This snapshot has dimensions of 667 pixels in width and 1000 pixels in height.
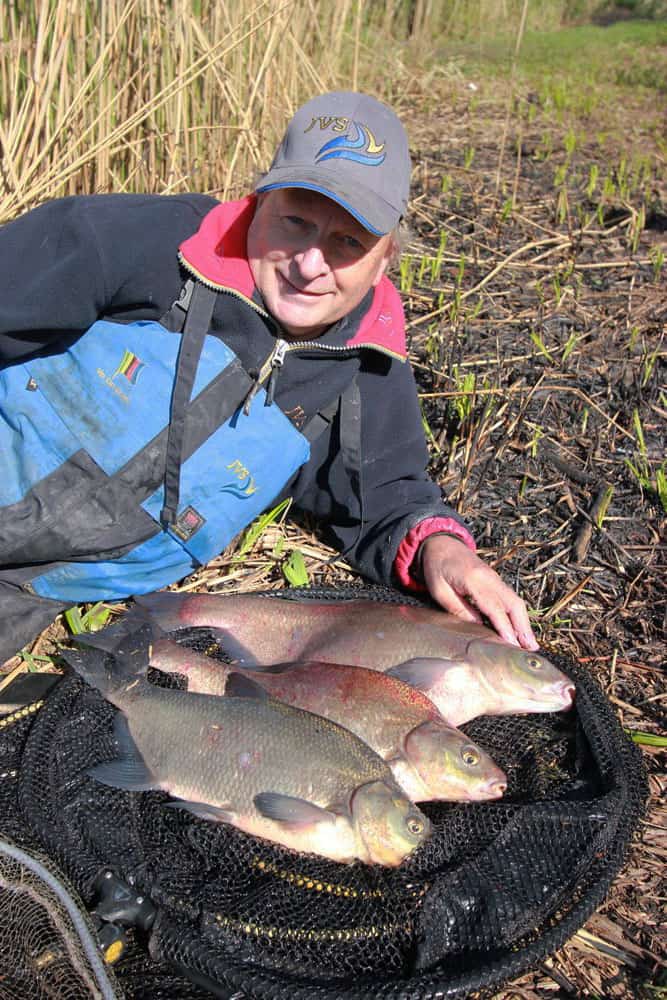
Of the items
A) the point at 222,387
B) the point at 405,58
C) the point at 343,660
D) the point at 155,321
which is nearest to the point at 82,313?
the point at 155,321

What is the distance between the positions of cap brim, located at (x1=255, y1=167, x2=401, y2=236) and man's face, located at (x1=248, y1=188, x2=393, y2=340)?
63 millimetres

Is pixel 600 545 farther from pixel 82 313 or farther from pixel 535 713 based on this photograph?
pixel 82 313

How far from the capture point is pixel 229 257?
106 inches

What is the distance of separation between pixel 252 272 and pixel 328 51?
3696 millimetres

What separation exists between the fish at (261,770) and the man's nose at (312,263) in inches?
44.0

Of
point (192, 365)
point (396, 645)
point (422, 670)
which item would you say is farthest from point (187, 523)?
point (422, 670)

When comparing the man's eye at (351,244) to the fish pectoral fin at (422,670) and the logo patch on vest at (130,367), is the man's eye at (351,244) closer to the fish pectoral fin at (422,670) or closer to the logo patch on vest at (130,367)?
the logo patch on vest at (130,367)

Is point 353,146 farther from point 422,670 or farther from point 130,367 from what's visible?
point 422,670

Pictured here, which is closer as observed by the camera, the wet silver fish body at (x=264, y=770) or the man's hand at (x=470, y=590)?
the wet silver fish body at (x=264, y=770)

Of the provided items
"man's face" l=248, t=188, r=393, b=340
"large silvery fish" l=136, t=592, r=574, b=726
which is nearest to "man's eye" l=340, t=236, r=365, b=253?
"man's face" l=248, t=188, r=393, b=340

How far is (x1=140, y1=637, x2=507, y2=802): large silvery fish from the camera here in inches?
85.1

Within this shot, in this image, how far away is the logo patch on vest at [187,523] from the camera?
2.82 meters

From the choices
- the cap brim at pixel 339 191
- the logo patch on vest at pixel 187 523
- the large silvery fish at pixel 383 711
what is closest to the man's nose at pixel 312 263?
the cap brim at pixel 339 191

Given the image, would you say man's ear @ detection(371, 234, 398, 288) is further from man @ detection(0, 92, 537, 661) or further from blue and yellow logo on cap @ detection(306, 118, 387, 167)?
blue and yellow logo on cap @ detection(306, 118, 387, 167)
